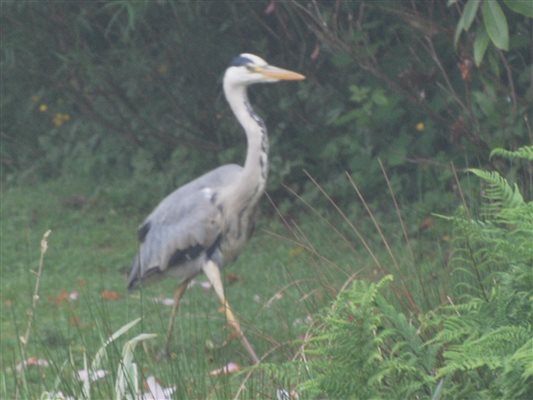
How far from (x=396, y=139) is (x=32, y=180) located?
12.1ft

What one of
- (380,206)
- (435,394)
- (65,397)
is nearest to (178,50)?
(380,206)

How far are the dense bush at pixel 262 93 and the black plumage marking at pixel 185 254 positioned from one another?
1598 mm

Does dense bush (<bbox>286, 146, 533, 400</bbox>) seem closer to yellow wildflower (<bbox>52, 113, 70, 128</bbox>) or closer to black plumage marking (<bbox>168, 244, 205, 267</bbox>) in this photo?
black plumage marking (<bbox>168, 244, 205, 267</bbox>)

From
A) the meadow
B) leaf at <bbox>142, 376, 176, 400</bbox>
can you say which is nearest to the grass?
the meadow

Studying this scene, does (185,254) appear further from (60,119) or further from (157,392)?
(60,119)

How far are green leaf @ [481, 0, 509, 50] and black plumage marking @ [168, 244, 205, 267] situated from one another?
1874 millimetres

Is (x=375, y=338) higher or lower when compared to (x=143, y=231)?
higher

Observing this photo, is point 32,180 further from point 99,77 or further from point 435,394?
point 435,394

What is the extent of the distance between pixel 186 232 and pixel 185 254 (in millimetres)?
113

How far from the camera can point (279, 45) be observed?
1058 cm

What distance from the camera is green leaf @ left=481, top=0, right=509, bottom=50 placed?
6453 millimetres

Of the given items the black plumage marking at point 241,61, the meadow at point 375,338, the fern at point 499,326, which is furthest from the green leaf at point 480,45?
the fern at point 499,326

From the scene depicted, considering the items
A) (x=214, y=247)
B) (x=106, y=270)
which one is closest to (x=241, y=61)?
(x=214, y=247)

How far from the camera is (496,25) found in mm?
6477
